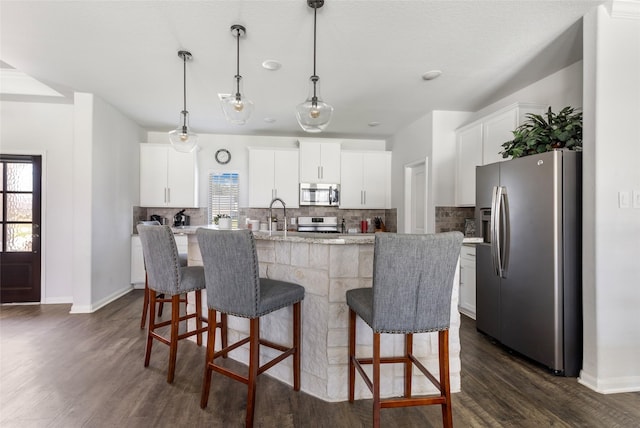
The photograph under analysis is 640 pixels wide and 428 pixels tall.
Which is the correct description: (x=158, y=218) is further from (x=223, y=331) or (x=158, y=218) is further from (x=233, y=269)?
(x=233, y=269)

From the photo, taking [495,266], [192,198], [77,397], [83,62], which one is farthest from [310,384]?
[192,198]

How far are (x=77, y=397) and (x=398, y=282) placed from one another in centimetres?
220

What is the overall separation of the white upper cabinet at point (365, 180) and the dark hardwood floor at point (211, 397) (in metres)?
2.99

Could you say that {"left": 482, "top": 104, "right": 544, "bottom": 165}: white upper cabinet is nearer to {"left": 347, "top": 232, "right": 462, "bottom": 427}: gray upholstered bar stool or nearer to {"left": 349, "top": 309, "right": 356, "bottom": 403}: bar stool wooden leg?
{"left": 347, "top": 232, "right": 462, "bottom": 427}: gray upholstered bar stool

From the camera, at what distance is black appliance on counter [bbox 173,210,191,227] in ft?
16.3

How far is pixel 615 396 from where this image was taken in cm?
203

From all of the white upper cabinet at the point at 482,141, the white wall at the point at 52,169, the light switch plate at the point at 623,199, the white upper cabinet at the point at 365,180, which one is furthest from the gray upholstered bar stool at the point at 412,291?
the white wall at the point at 52,169

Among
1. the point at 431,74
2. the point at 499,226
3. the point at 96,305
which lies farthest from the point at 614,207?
the point at 96,305

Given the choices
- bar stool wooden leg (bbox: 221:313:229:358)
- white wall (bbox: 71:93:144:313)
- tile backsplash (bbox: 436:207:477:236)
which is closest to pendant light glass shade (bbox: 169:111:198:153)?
white wall (bbox: 71:93:144:313)

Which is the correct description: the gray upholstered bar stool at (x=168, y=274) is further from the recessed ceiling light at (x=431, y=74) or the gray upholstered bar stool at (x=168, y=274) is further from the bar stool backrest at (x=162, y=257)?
the recessed ceiling light at (x=431, y=74)

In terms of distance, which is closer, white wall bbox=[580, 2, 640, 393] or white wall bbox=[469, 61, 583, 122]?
white wall bbox=[580, 2, 640, 393]

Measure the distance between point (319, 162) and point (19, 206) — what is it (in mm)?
4134

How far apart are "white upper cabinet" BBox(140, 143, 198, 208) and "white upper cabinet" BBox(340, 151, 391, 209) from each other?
8.40 feet

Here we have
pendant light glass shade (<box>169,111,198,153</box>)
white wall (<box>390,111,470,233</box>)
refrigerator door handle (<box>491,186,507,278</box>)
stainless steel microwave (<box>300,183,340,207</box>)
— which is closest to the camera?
refrigerator door handle (<box>491,186,507,278</box>)
